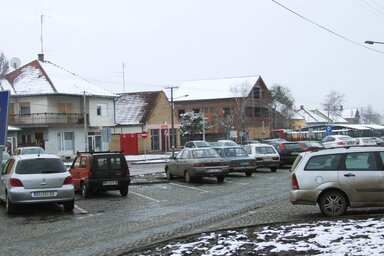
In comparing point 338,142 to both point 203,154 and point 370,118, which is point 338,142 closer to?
point 203,154

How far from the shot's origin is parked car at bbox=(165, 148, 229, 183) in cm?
2247

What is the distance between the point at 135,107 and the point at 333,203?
5929 centimetres

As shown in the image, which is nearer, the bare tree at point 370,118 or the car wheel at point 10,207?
the car wheel at point 10,207

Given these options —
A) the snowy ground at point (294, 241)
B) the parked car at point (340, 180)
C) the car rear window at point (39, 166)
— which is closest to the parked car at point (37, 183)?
the car rear window at point (39, 166)

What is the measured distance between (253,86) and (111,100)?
3383cm

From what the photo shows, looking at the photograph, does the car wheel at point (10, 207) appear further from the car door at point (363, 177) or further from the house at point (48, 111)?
the house at point (48, 111)

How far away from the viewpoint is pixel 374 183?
38.3ft

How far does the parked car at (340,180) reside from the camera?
38.5 ft

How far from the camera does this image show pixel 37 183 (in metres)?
14.2

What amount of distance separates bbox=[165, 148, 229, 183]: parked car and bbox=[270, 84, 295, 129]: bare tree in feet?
226

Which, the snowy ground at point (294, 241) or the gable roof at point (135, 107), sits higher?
the gable roof at point (135, 107)

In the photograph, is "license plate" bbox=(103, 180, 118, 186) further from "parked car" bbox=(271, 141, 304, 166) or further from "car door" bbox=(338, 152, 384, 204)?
"parked car" bbox=(271, 141, 304, 166)

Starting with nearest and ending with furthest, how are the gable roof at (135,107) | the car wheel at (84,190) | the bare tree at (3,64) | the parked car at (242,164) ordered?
the car wheel at (84,190)
the parked car at (242,164)
the gable roof at (135,107)
the bare tree at (3,64)

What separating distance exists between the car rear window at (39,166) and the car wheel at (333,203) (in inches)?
277
